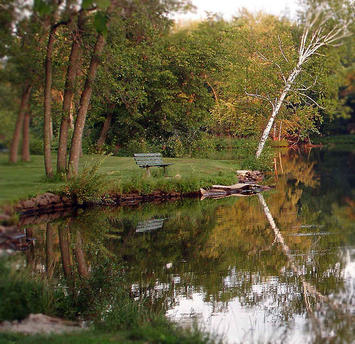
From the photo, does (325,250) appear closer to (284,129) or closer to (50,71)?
(50,71)

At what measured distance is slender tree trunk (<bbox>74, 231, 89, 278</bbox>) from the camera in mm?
10686

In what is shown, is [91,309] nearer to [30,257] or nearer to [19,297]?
[19,297]

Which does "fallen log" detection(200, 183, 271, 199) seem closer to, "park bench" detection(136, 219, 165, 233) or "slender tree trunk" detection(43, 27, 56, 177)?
"slender tree trunk" detection(43, 27, 56, 177)

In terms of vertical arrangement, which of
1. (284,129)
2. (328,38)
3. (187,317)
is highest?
(328,38)

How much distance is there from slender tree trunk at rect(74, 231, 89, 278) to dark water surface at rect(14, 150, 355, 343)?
0.02 metres

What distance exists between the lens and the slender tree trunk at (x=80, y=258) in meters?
10.7

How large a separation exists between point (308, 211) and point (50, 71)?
9.47m

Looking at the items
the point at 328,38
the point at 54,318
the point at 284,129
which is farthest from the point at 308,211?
the point at 284,129

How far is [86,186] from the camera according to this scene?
759 inches

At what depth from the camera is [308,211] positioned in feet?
61.2

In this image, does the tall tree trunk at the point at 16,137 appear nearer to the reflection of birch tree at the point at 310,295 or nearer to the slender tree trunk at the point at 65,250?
the slender tree trunk at the point at 65,250

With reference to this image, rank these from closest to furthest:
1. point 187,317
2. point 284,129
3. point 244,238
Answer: point 187,317 < point 244,238 < point 284,129

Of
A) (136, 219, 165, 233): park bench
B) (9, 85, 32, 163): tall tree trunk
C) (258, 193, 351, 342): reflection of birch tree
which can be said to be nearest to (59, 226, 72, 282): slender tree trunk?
(136, 219, 165, 233): park bench

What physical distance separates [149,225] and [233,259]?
15.7ft
